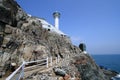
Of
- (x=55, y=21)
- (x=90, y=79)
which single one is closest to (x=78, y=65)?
(x=90, y=79)

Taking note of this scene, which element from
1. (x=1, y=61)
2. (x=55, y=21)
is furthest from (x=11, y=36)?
(x=55, y=21)

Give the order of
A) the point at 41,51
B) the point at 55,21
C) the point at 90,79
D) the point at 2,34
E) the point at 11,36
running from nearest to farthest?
1. the point at 2,34
2. the point at 11,36
3. the point at 90,79
4. the point at 41,51
5. the point at 55,21

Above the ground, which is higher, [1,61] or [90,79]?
[1,61]

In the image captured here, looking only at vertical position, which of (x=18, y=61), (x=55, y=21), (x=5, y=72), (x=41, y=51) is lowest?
(x=5, y=72)

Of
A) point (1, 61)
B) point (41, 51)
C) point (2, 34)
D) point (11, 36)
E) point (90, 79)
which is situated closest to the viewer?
point (1, 61)

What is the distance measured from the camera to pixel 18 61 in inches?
610

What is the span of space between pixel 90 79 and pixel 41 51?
712 centimetres

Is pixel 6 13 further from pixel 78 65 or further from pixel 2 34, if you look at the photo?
pixel 78 65

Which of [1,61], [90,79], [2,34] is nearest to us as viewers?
[1,61]

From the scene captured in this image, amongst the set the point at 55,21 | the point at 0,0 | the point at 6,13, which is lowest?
the point at 6,13

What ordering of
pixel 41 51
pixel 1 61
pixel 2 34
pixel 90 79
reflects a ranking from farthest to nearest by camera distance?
pixel 41 51 → pixel 90 79 → pixel 2 34 → pixel 1 61

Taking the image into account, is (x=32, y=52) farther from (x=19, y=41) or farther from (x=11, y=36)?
(x=11, y=36)

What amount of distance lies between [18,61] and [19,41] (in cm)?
271

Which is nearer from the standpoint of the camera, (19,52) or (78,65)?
(19,52)
